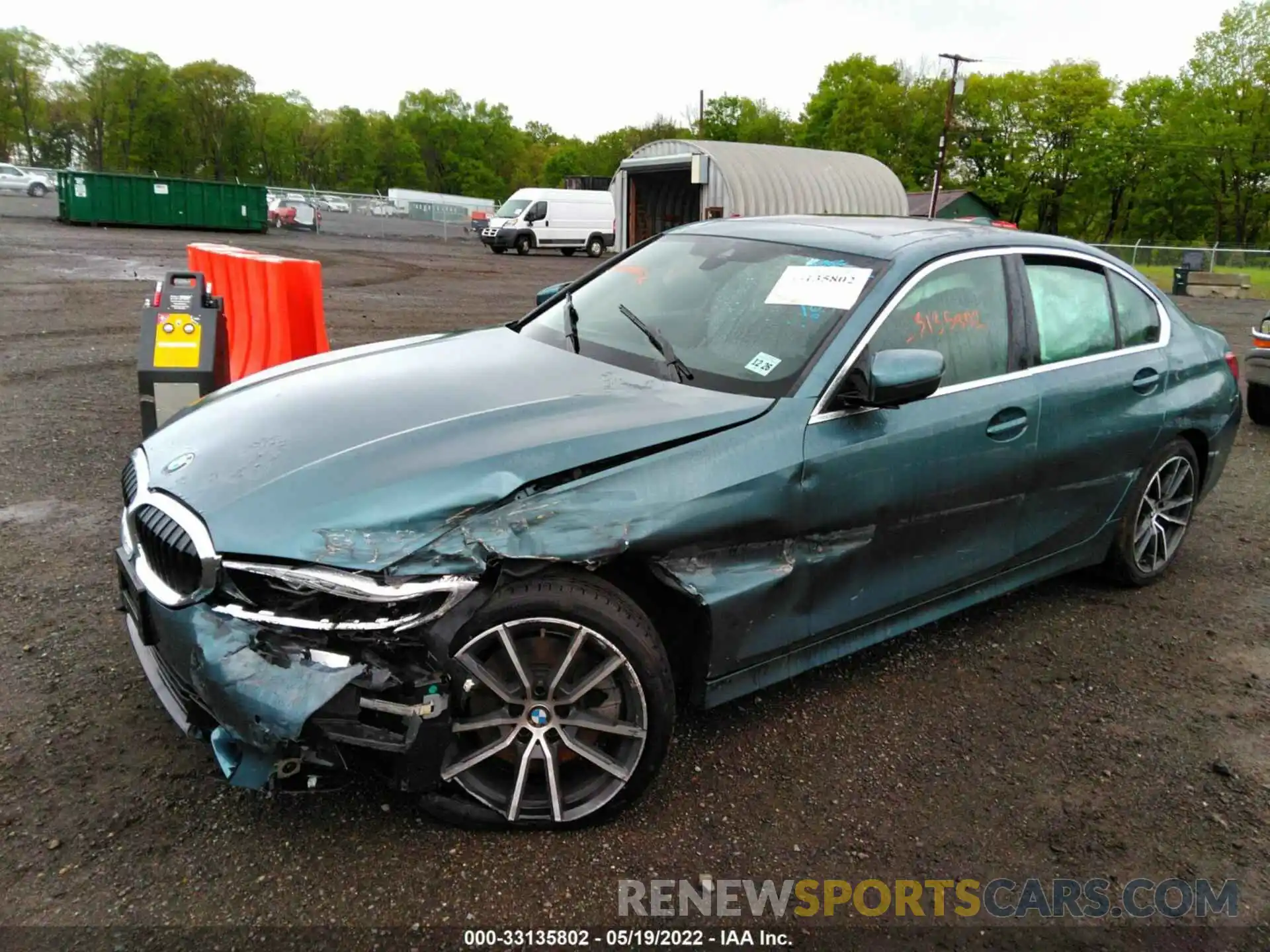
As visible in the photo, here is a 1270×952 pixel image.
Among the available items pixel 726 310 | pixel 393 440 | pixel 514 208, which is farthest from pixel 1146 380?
pixel 514 208

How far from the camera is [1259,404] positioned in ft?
28.2

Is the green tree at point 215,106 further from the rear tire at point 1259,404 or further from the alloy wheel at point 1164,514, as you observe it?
the alloy wheel at point 1164,514

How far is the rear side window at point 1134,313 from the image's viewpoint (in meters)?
4.30

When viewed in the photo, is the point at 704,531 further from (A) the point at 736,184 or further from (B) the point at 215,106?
(B) the point at 215,106

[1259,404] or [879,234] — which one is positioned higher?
[879,234]

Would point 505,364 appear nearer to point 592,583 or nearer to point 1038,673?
point 592,583

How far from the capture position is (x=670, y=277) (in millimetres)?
3855

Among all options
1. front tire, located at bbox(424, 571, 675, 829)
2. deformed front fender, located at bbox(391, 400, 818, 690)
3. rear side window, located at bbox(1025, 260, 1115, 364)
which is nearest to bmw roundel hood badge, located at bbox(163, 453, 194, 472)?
deformed front fender, located at bbox(391, 400, 818, 690)

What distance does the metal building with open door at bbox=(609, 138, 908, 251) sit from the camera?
91.0ft

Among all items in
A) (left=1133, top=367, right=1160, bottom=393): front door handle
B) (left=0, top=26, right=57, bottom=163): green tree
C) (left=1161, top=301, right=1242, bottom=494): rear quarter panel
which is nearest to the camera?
(left=1133, top=367, right=1160, bottom=393): front door handle

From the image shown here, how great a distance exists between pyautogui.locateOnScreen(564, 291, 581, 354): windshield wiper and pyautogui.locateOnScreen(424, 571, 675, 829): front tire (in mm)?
1315

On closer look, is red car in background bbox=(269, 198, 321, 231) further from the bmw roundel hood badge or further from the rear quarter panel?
the bmw roundel hood badge

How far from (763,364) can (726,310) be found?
415mm

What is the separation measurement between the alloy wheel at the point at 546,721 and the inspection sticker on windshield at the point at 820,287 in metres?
1.51
